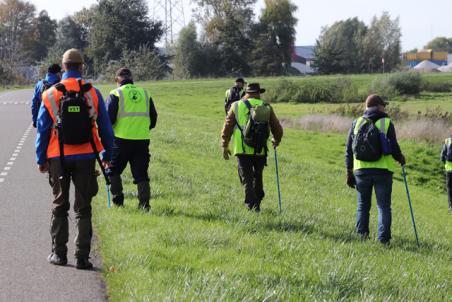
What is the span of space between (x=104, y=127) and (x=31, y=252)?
1617 millimetres

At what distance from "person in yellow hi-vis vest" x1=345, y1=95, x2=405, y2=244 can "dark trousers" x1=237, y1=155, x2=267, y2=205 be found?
1264 millimetres

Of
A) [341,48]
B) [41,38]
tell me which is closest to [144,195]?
[341,48]

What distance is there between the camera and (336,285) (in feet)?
19.9

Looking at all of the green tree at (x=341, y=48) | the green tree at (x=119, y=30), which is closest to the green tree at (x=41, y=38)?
the green tree at (x=119, y=30)

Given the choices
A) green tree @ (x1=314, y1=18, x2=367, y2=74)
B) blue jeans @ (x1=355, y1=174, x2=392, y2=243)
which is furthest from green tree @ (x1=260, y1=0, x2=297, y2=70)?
blue jeans @ (x1=355, y1=174, x2=392, y2=243)

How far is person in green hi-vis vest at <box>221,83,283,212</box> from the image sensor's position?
9836 mm

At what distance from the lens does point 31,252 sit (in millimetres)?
7484

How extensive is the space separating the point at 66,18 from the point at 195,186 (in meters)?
94.4

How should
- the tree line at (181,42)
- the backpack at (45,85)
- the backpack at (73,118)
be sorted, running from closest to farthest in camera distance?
the backpack at (73,118) < the backpack at (45,85) < the tree line at (181,42)

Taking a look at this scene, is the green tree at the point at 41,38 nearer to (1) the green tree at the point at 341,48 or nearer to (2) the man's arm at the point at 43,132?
(1) the green tree at the point at 341,48

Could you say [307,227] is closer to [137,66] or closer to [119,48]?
[137,66]

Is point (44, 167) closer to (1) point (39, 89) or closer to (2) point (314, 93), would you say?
(1) point (39, 89)

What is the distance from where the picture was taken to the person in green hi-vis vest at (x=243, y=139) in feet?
32.3

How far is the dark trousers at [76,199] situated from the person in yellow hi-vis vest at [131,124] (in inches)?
93.6
